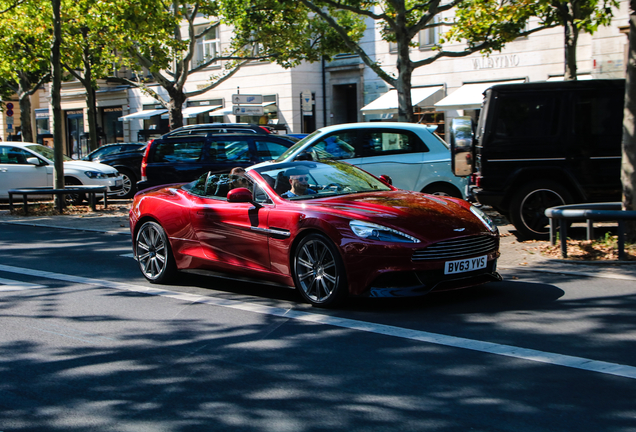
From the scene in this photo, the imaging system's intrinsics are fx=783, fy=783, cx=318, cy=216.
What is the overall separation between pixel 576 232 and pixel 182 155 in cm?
814

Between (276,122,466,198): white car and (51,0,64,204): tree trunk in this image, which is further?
(51,0,64,204): tree trunk

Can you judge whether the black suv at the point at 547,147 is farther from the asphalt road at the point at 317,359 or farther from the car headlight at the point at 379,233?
the car headlight at the point at 379,233

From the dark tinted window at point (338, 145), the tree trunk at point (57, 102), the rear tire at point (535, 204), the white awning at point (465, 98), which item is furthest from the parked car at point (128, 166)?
the rear tire at point (535, 204)

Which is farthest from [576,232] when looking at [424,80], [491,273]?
[424,80]

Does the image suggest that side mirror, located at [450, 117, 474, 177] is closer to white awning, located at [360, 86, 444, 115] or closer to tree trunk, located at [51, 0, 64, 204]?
tree trunk, located at [51, 0, 64, 204]

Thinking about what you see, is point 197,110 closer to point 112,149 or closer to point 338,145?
point 112,149

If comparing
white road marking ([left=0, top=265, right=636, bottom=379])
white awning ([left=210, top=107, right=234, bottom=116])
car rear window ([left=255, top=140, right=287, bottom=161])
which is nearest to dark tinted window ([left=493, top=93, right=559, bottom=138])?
white road marking ([left=0, top=265, right=636, bottom=379])

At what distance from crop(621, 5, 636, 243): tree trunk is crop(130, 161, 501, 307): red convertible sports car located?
2820mm

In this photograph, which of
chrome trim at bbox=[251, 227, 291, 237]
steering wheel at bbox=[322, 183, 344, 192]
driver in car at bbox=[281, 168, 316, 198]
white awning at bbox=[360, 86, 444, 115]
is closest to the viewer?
chrome trim at bbox=[251, 227, 291, 237]

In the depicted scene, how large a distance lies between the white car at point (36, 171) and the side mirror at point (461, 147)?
36.3ft

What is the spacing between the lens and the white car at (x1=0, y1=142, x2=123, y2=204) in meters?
19.5

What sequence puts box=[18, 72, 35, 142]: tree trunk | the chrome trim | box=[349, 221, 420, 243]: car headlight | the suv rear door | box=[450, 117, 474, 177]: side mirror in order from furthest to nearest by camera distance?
box=[18, 72, 35, 142]: tree trunk
the suv rear door
box=[450, 117, 474, 177]: side mirror
the chrome trim
box=[349, 221, 420, 243]: car headlight

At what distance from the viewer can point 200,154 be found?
1592 cm

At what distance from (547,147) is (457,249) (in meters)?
4.35
